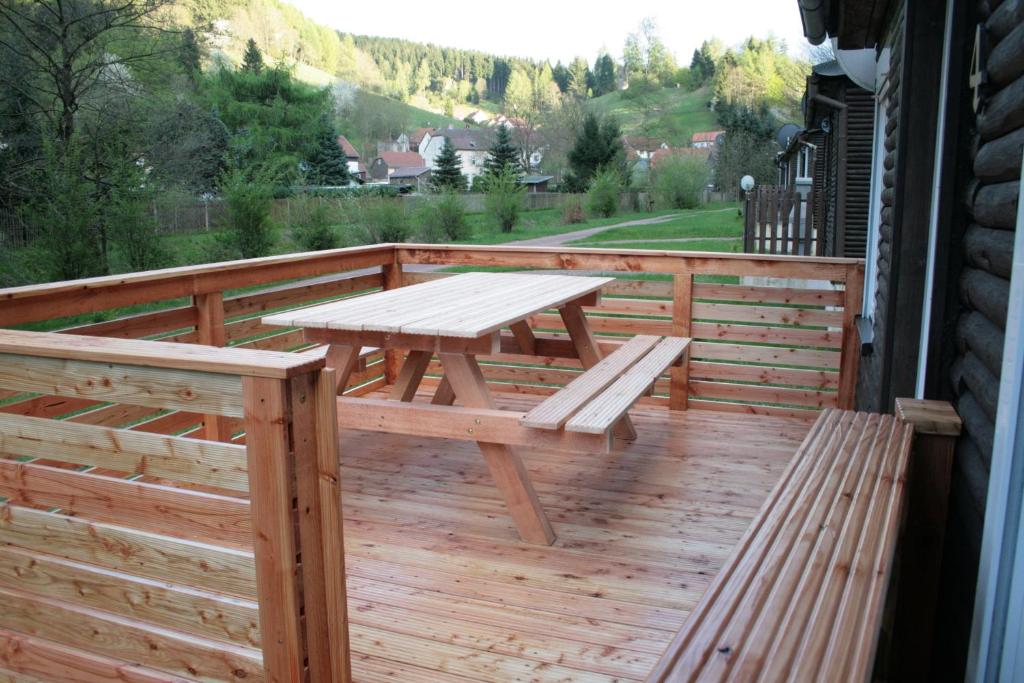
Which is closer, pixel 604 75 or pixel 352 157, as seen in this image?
pixel 352 157

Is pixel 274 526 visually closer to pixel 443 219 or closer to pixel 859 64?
pixel 859 64

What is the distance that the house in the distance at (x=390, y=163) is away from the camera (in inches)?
1441

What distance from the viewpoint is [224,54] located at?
28.4 meters

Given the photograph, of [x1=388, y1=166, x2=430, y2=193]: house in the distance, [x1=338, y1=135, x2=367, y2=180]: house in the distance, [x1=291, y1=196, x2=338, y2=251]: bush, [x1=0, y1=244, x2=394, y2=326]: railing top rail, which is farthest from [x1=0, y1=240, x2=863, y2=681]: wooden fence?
[x1=338, y1=135, x2=367, y2=180]: house in the distance

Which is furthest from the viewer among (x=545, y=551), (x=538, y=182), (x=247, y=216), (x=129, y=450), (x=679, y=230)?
(x=538, y=182)

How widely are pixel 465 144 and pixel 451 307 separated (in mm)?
37571

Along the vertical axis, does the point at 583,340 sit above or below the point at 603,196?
below

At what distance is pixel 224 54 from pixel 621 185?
47.2 ft

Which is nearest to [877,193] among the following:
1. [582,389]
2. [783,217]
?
[582,389]

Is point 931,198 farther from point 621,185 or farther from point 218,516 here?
point 621,185

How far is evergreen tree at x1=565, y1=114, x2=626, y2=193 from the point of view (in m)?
29.1

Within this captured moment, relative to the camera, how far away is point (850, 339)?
458 centimetres

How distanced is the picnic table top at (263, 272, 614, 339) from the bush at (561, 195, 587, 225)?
20.0 meters

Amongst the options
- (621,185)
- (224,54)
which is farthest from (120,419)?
(224,54)
